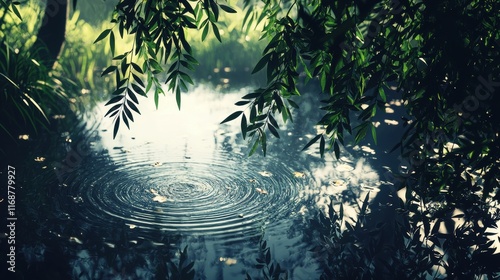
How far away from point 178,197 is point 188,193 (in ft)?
0.41

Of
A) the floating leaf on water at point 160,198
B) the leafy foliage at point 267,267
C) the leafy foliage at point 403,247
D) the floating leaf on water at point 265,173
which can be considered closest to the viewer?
the leafy foliage at point 267,267

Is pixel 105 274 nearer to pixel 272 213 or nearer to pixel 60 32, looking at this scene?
pixel 272 213

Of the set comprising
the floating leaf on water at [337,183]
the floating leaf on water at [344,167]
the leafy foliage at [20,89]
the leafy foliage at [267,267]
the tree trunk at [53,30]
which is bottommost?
the leafy foliage at [267,267]

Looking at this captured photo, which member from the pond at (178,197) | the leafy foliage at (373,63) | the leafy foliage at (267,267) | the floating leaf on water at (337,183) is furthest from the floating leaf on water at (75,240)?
the floating leaf on water at (337,183)

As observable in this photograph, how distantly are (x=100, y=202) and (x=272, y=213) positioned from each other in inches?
54.7

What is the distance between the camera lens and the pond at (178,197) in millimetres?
3912

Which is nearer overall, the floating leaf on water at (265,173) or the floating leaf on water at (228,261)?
the floating leaf on water at (228,261)

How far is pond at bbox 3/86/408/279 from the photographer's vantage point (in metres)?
3.91

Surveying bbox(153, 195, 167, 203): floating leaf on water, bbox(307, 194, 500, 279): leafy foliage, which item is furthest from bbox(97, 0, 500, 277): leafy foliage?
bbox(153, 195, 167, 203): floating leaf on water

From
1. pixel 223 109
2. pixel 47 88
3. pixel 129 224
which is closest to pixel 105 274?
pixel 129 224

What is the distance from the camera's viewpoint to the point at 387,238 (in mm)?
4332

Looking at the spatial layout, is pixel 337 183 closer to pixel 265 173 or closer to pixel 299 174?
pixel 299 174

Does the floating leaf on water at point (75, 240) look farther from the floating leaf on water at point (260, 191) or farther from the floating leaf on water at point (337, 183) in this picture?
the floating leaf on water at point (337, 183)

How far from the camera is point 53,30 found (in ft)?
23.6
